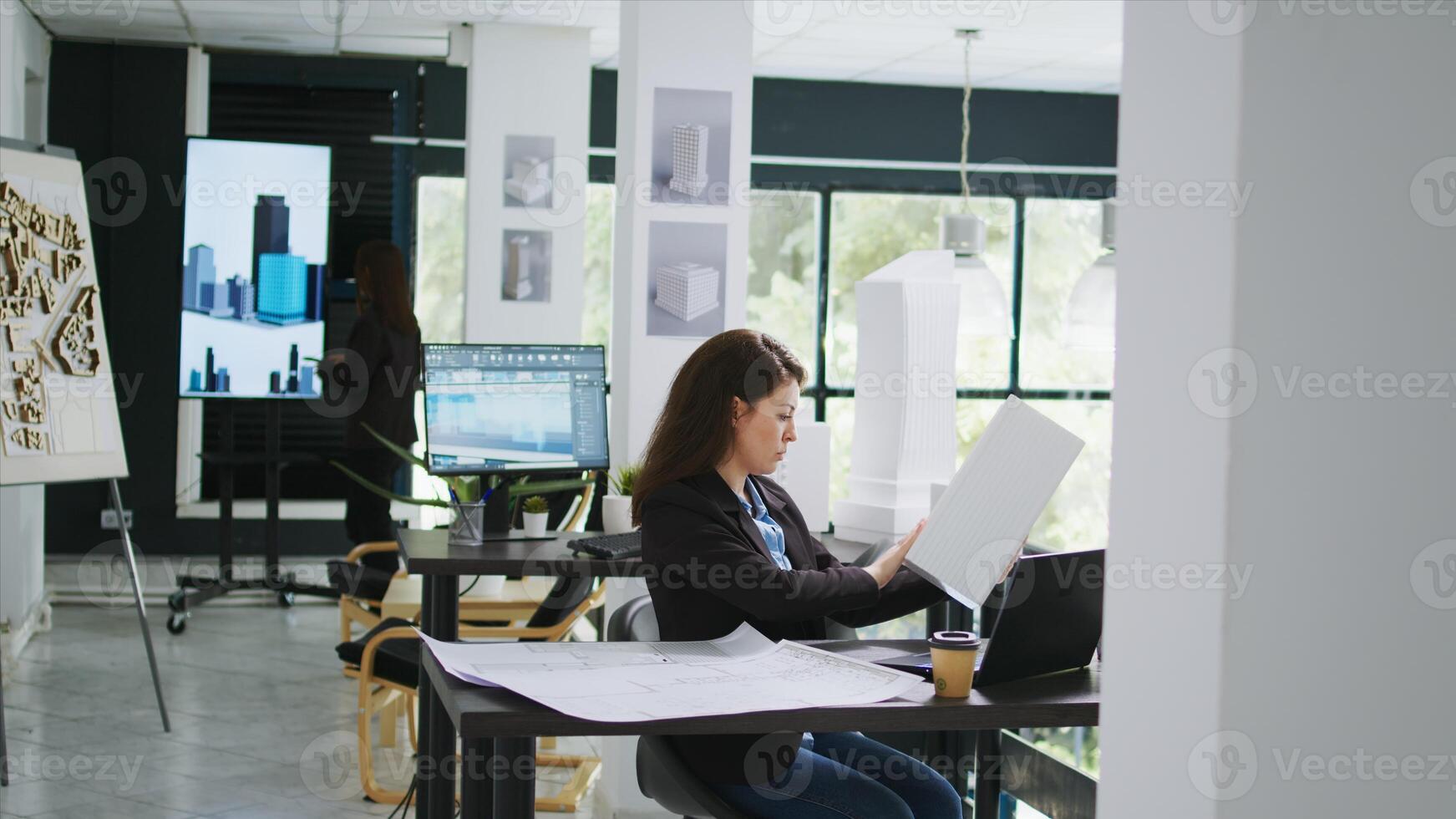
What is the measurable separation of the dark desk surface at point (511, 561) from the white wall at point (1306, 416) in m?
2.11

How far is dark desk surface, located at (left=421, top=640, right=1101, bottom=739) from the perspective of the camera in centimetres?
169

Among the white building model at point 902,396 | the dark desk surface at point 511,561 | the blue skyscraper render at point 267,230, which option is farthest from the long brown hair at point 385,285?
the white building model at point 902,396

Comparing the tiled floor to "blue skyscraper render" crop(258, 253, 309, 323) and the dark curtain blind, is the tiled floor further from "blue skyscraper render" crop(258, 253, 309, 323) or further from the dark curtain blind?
"blue skyscraper render" crop(258, 253, 309, 323)

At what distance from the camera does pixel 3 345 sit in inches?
167

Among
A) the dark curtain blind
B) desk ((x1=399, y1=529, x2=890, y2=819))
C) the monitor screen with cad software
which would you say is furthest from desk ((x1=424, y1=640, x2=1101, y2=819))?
the dark curtain blind

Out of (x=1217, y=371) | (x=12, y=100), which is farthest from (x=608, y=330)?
(x=1217, y=371)

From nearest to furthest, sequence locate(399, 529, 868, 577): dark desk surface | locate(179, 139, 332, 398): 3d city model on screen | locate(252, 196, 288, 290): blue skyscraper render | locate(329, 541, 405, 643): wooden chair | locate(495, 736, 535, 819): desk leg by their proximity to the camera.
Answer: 1. locate(495, 736, 535, 819): desk leg
2. locate(399, 529, 868, 577): dark desk surface
3. locate(329, 541, 405, 643): wooden chair
4. locate(179, 139, 332, 398): 3d city model on screen
5. locate(252, 196, 288, 290): blue skyscraper render

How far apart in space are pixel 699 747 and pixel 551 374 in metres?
1.81

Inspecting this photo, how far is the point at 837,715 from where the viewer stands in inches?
70.1

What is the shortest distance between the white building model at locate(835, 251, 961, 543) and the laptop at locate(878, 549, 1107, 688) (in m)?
1.58

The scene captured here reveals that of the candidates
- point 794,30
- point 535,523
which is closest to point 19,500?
point 535,523

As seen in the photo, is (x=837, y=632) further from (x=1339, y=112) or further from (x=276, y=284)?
(x=276, y=284)

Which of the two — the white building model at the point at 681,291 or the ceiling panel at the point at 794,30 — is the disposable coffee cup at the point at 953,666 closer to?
the white building model at the point at 681,291

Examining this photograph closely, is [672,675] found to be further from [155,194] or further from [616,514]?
[155,194]
